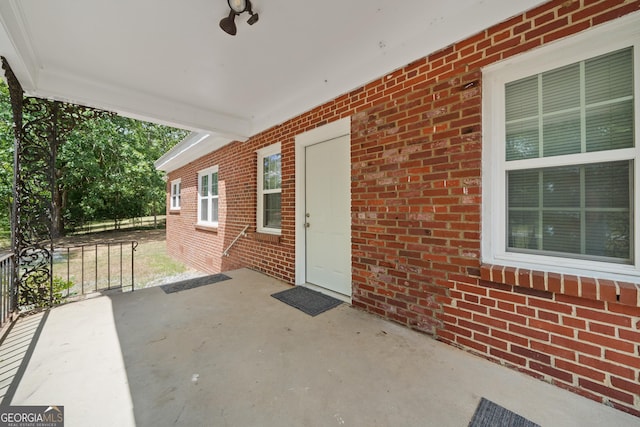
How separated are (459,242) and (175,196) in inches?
387

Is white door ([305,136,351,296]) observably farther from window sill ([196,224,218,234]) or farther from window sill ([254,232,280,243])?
window sill ([196,224,218,234])

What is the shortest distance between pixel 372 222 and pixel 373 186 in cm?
38

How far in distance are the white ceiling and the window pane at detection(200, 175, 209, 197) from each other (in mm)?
3402

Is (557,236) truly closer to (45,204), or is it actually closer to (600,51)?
(600,51)

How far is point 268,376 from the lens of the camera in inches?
70.1

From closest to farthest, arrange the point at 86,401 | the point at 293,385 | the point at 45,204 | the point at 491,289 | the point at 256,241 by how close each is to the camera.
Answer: the point at 86,401 < the point at 293,385 < the point at 491,289 < the point at 45,204 < the point at 256,241

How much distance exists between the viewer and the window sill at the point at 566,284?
1.44 metres

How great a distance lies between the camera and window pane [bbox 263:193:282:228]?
13.9 feet

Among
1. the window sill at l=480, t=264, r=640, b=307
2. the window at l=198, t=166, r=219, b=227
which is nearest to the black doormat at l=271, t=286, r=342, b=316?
the window sill at l=480, t=264, r=640, b=307

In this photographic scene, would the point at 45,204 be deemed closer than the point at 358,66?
No

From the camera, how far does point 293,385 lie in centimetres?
169

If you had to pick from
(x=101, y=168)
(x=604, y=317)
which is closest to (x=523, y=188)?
(x=604, y=317)

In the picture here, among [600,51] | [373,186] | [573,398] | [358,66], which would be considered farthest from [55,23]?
[573,398]

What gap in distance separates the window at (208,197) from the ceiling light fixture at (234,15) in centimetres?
445
